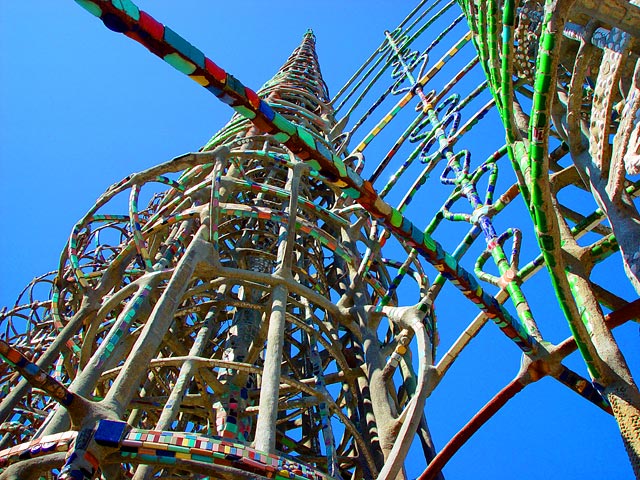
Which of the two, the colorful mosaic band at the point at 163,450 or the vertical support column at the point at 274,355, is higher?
the vertical support column at the point at 274,355

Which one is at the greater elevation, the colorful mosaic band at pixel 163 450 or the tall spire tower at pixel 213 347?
the tall spire tower at pixel 213 347

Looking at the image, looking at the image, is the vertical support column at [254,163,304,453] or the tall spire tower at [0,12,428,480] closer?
the tall spire tower at [0,12,428,480]

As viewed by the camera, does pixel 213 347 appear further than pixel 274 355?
Yes

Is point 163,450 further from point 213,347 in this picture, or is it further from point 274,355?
point 213,347

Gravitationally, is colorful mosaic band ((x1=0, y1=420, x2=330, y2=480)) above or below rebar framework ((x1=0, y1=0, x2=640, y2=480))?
below

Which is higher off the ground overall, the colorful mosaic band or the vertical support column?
the vertical support column

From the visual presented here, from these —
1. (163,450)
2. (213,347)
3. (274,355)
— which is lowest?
(163,450)

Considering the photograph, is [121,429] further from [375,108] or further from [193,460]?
[375,108]

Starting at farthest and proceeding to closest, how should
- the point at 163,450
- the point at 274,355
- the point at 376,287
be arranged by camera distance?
the point at 376,287
the point at 274,355
the point at 163,450

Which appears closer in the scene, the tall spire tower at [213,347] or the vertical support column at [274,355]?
the tall spire tower at [213,347]

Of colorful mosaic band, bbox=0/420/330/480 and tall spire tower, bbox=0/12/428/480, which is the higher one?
tall spire tower, bbox=0/12/428/480

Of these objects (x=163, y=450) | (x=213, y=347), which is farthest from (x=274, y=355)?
(x=213, y=347)

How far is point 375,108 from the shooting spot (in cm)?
1069

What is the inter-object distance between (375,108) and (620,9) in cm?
848
